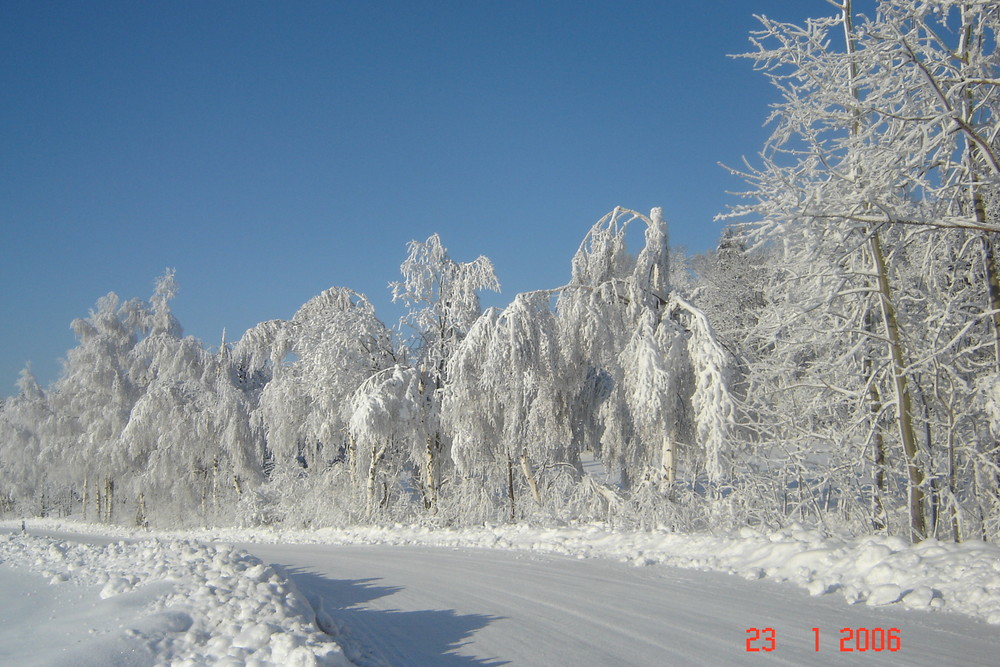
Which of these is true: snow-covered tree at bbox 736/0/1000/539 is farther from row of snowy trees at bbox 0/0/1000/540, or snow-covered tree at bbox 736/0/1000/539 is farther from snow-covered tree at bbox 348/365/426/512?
snow-covered tree at bbox 348/365/426/512

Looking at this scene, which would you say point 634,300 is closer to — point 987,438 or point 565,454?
point 565,454

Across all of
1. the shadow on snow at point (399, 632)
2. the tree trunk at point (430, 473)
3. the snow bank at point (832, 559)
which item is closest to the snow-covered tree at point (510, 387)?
the tree trunk at point (430, 473)

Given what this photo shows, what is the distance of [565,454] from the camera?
15.5m

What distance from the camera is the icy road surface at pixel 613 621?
424 cm

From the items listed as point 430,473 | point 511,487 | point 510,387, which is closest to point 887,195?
point 510,387

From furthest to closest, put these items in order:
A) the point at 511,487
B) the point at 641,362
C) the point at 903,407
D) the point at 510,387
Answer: the point at 511,487
the point at 510,387
the point at 641,362
the point at 903,407

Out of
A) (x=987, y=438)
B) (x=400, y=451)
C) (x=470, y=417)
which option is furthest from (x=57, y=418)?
(x=987, y=438)

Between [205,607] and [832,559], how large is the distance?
547 cm

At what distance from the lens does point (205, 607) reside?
482 centimetres

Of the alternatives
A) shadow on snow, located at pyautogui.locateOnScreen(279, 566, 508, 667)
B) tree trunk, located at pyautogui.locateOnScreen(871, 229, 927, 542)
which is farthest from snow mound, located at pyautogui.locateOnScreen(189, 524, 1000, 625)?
shadow on snow, located at pyautogui.locateOnScreen(279, 566, 508, 667)

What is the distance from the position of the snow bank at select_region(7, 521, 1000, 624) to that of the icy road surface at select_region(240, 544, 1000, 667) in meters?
0.19

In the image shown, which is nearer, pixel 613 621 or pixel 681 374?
pixel 613 621

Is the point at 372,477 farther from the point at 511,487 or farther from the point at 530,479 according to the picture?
the point at 530,479

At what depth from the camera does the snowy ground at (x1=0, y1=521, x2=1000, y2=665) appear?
4.18 m
